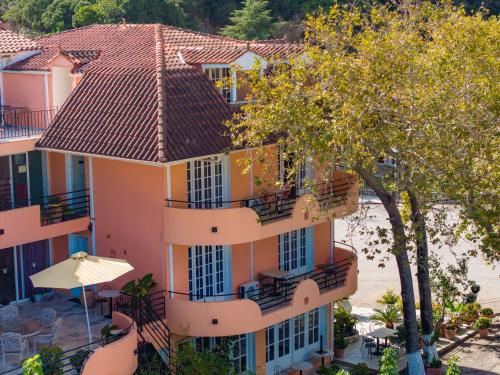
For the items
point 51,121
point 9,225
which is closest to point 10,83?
point 51,121

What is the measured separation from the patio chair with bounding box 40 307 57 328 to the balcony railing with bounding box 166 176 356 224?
4.57m

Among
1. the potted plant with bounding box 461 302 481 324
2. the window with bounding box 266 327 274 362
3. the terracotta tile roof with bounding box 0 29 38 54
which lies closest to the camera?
the window with bounding box 266 327 274 362

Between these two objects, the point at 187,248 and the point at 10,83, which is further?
the point at 10,83

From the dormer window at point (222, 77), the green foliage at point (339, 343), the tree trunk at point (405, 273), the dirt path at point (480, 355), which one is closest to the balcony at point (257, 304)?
the green foliage at point (339, 343)

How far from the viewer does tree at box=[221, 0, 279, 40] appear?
82.4 m

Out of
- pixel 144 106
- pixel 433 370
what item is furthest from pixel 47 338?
pixel 433 370

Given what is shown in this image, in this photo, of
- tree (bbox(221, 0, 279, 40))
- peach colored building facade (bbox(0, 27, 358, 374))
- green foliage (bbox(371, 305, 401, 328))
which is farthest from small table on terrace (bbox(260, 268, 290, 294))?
tree (bbox(221, 0, 279, 40))

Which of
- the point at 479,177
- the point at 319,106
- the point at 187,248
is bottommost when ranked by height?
the point at 187,248

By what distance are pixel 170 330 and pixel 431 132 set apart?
9.59 m

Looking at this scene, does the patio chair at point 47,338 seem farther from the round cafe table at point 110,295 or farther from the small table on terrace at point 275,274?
the small table on terrace at point 275,274

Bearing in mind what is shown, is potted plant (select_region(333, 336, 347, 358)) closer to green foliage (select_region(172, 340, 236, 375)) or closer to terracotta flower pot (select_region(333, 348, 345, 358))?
terracotta flower pot (select_region(333, 348, 345, 358))

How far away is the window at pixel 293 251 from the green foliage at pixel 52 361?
34.9 ft

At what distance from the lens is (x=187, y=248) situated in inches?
1164

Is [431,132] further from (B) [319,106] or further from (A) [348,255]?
(A) [348,255]
